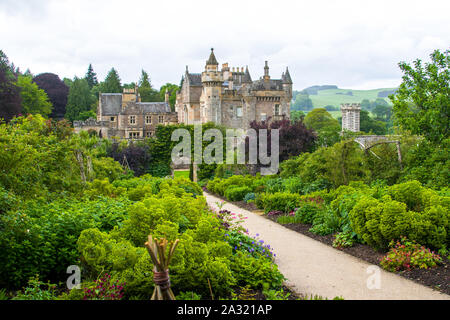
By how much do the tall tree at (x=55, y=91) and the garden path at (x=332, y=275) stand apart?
6218cm

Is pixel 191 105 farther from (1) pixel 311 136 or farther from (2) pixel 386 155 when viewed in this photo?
(2) pixel 386 155

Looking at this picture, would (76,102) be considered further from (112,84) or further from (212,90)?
(212,90)

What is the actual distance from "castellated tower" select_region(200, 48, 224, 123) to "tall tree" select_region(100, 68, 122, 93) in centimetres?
3127

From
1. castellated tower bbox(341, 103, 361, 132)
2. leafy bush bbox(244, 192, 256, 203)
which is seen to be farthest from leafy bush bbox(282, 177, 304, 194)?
castellated tower bbox(341, 103, 361, 132)

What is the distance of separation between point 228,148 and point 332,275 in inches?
978

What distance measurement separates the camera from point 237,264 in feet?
22.3

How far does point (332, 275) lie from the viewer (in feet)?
24.1

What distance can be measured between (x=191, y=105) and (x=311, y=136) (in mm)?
25917

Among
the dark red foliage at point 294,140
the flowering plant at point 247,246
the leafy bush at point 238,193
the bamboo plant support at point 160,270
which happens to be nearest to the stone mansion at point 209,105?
the dark red foliage at point 294,140

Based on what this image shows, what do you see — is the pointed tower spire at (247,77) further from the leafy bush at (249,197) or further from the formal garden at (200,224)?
the formal garden at (200,224)

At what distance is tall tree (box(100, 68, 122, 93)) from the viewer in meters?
71.6

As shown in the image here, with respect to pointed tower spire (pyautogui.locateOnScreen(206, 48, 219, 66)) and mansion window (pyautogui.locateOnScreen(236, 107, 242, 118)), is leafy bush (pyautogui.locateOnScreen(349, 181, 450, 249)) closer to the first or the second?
pointed tower spire (pyautogui.locateOnScreen(206, 48, 219, 66))

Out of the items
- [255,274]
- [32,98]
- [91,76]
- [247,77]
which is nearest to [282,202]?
[255,274]

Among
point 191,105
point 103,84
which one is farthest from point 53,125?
point 103,84
